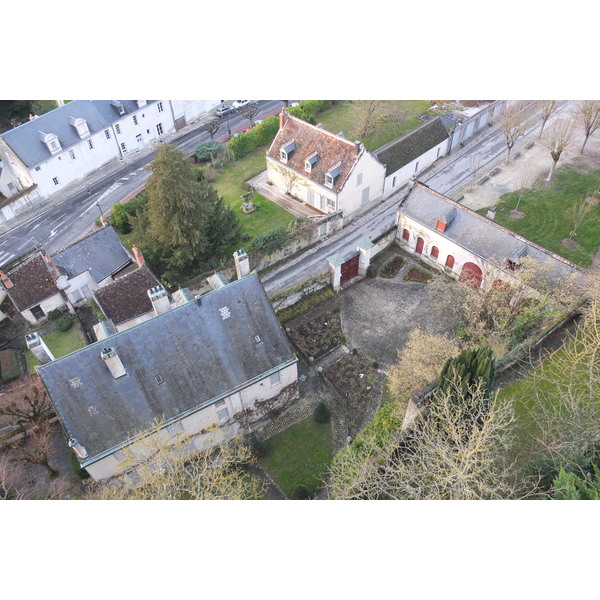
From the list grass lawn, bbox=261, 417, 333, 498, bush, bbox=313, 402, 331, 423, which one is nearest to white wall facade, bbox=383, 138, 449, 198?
bush, bbox=313, 402, 331, 423

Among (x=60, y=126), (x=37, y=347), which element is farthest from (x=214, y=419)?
(x=60, y=126)

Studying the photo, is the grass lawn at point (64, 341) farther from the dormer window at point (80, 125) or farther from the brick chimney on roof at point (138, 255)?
the dormer window at point (80, 125)

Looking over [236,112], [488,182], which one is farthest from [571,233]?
[236,112]

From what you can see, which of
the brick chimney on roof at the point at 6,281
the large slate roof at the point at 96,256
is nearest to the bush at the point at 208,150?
the large slate roof at the point at 96,256

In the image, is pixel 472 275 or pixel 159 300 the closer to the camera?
pixel 159 300

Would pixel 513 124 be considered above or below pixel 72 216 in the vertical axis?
below

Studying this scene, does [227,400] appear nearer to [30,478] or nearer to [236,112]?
[30,478]

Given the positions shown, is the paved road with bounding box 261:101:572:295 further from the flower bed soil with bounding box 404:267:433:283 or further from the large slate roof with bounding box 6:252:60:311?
the large slate roof with bounding box 6:252:60:311

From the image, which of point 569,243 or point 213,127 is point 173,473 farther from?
point 213,127
